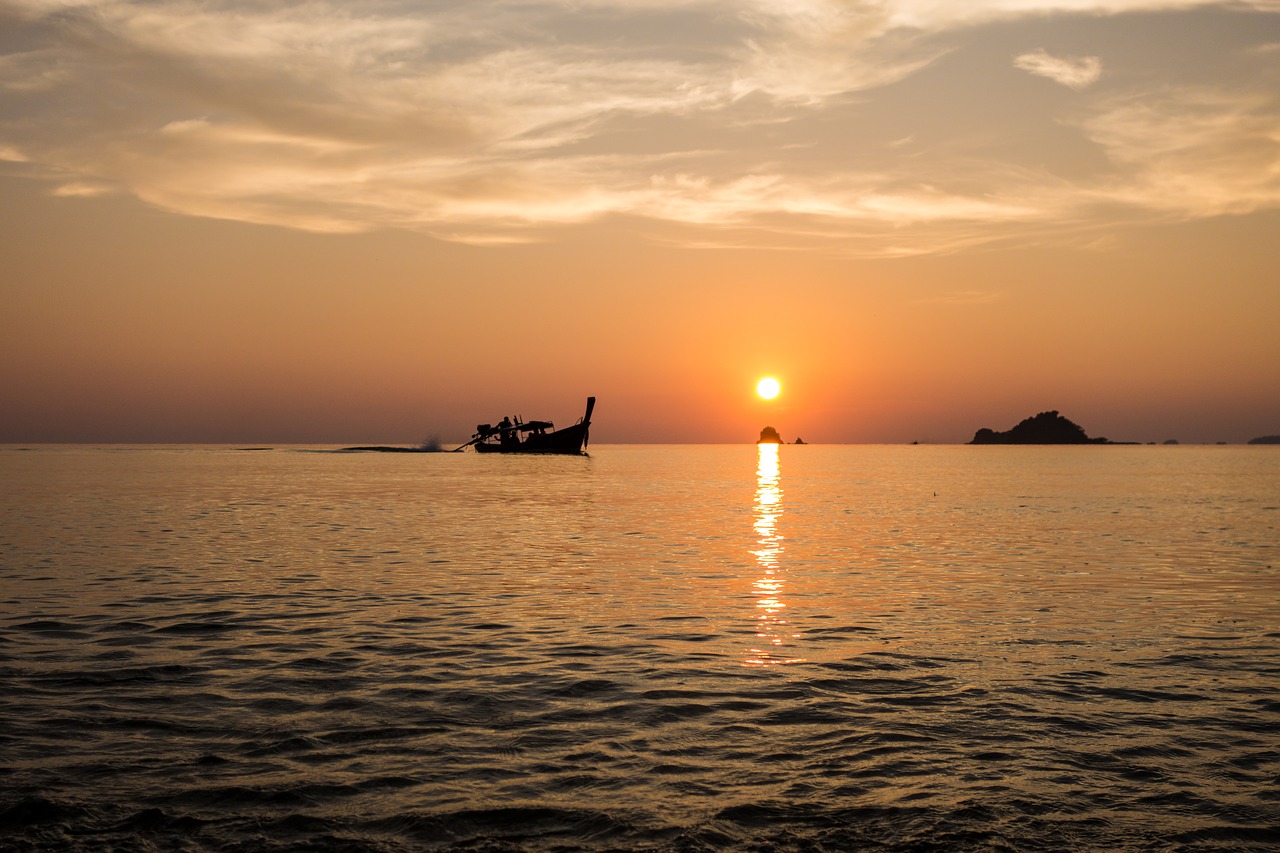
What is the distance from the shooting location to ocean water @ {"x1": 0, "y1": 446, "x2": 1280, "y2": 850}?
775 centimetres

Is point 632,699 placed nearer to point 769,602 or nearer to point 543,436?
point 769,602

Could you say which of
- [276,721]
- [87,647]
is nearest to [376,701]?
[276,721]

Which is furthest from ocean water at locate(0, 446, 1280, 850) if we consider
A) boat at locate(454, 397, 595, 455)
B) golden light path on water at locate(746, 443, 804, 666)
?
boat at locate(454, 397, 595, 455)

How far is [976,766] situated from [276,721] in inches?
291

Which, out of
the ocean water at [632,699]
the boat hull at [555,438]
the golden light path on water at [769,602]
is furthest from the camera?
the boat hull at [555,438]

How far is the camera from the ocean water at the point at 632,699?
7.75 meters

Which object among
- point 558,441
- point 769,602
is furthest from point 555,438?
point 769,602

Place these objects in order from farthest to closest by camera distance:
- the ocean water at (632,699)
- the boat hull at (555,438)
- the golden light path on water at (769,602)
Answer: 1. the boat hull at (555,438)
2. the golden light path on water at (769,602)
3. the ocean water at (632,699)

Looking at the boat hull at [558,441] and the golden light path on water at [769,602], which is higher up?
the boat hull at [558,441]

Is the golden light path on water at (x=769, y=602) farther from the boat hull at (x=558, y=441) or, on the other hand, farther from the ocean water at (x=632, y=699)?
the boat hull at (x=558, y=441)

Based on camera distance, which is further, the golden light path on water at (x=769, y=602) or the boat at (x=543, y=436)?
the boat at (x=543, y=436)

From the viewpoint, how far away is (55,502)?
4747cm

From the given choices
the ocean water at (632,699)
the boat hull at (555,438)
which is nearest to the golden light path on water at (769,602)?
the ocean water at (632,699)

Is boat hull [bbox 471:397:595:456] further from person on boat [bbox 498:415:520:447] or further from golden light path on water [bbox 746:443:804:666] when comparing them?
golden light path on water [bbox 746:443:804:666]
